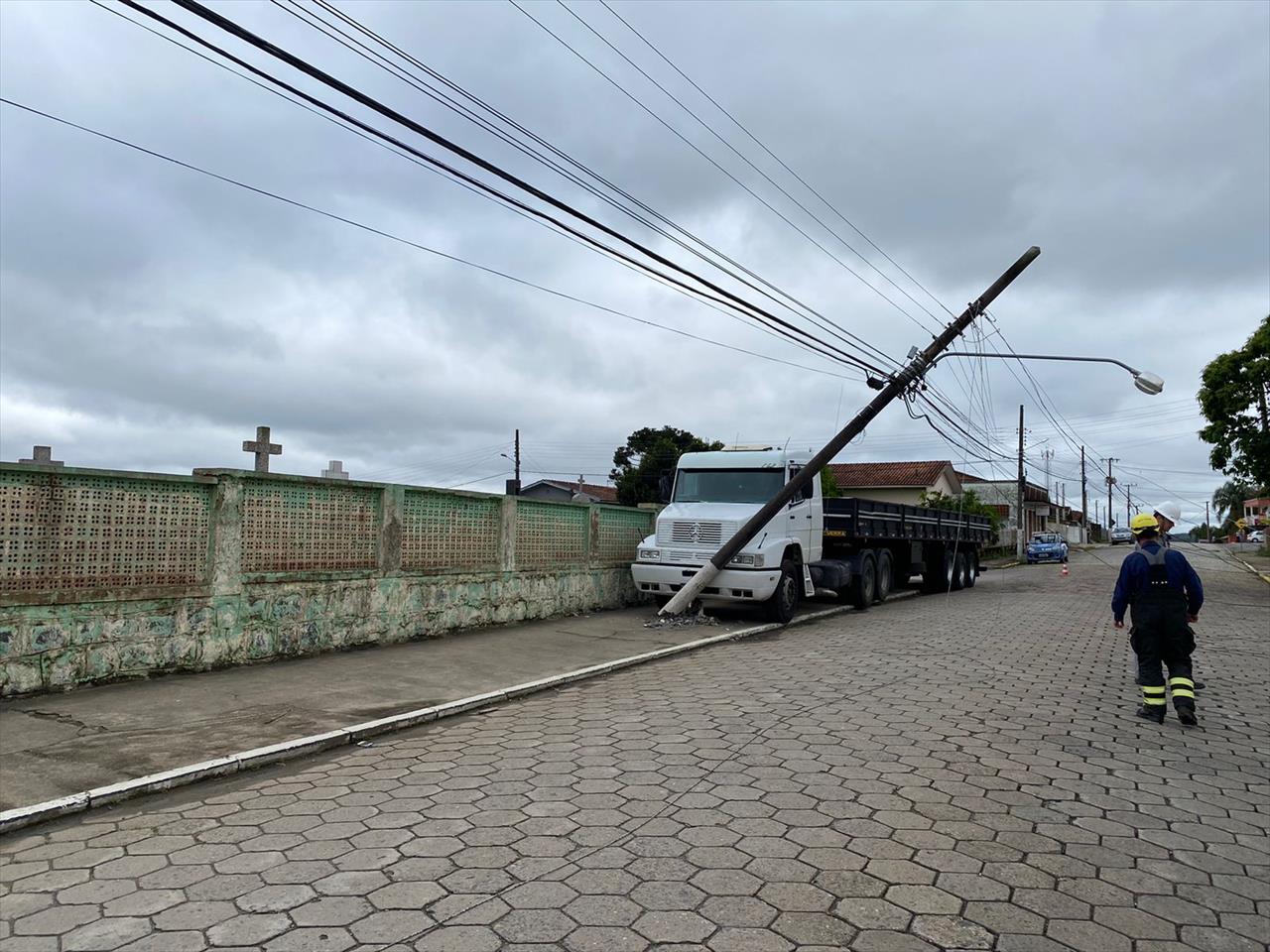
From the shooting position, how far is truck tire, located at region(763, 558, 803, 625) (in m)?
13.1

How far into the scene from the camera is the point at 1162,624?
6.58 meters

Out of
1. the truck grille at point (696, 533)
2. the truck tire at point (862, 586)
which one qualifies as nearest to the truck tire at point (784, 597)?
the truck grille at point (696, 533)

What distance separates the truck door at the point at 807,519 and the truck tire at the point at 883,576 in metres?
3.15

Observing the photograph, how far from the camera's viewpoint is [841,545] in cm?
1605

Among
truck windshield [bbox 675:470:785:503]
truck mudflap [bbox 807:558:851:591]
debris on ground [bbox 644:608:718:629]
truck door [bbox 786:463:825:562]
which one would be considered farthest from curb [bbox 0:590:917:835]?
truck mudflap [bbox 807:558:851:591]

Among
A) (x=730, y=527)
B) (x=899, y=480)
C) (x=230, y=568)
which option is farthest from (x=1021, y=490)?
(x=230, y=568)

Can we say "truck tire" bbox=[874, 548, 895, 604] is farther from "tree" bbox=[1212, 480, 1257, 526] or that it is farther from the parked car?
"tree" bbox=[1212, 480, 1257, 526]

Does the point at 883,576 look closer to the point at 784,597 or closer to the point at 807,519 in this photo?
the point at 807,519

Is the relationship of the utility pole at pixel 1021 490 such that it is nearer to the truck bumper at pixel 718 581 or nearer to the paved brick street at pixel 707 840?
the truck bumper at pixel 718 581

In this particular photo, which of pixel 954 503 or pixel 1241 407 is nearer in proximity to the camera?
pixel 1241 407

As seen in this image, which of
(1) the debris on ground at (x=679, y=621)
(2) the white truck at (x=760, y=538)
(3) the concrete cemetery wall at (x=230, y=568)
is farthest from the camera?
(2) the white truck at (x=760, y=538)

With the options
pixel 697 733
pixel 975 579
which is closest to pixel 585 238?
pixel 697 733

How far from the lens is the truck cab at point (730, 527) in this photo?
1273 cm

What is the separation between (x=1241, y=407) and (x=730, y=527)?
678 inches
